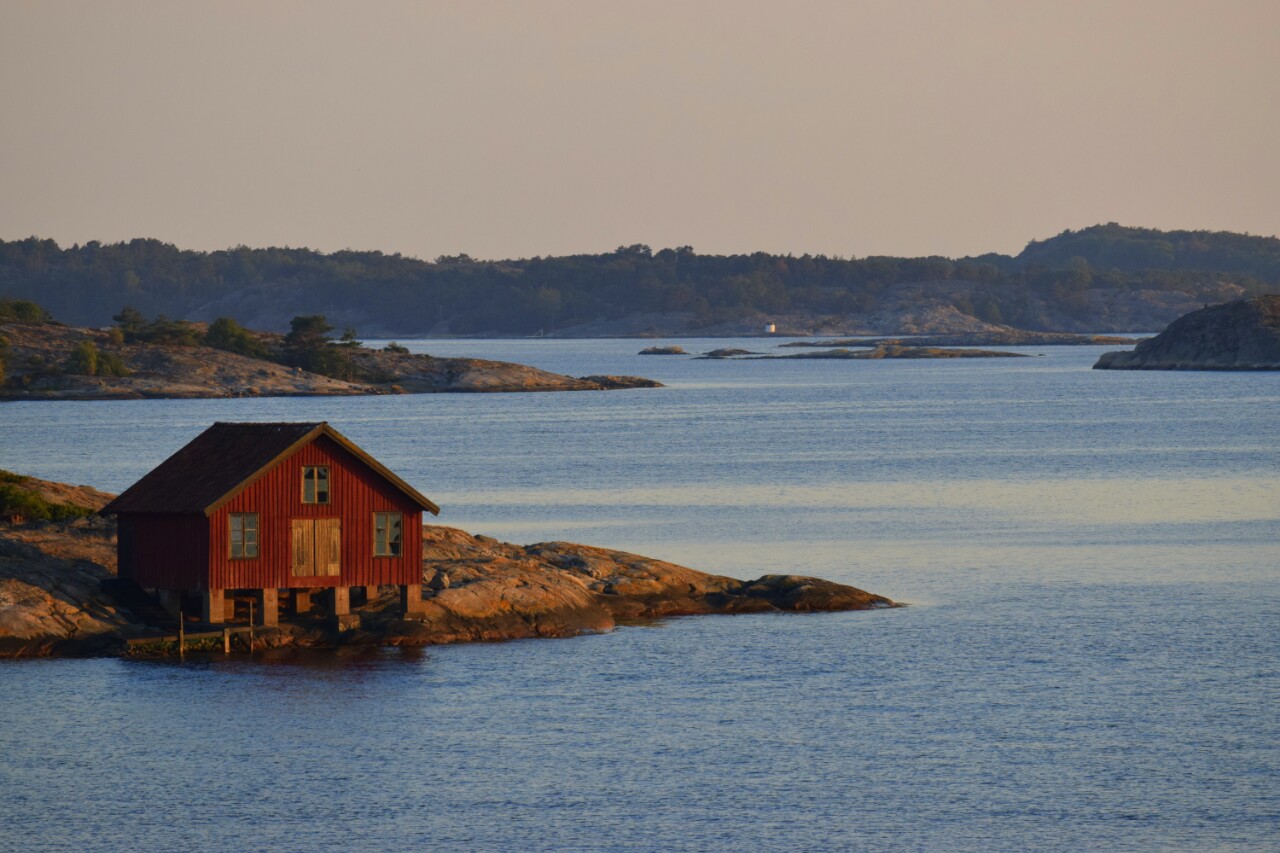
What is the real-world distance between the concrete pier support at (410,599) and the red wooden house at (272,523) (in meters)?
0.03

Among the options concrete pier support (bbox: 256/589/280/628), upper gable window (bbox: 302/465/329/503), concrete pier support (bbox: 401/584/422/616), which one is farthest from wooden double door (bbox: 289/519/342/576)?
concrete pier support (bbox: 401/584/422/616)

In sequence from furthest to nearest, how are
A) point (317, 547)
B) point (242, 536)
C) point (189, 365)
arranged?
point (189, 365) < point (317, 547) < point (242, 536)

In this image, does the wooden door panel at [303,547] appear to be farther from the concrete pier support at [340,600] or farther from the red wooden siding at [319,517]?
the concrete pier support at [340,600]

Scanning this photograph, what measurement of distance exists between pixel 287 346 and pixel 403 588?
14651 cm

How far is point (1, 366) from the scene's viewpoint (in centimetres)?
17325

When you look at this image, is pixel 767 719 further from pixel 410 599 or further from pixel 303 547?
pixel 303 547

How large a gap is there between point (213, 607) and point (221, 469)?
3258mm

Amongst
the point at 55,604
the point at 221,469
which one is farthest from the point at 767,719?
the point at 55,604

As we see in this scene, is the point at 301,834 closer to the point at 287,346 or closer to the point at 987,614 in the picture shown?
the point at 987,614

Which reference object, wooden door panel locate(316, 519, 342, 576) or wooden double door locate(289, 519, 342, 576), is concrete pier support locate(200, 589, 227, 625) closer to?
wooden double door locate(289, 519, 342, 576)

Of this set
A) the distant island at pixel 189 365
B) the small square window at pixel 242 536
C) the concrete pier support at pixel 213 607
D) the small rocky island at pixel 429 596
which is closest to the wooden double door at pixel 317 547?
the small square window at pixel 242 536

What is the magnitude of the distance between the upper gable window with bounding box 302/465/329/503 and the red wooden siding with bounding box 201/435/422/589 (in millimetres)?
98

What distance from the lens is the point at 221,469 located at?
44.8 metres

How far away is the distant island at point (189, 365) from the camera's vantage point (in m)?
175
